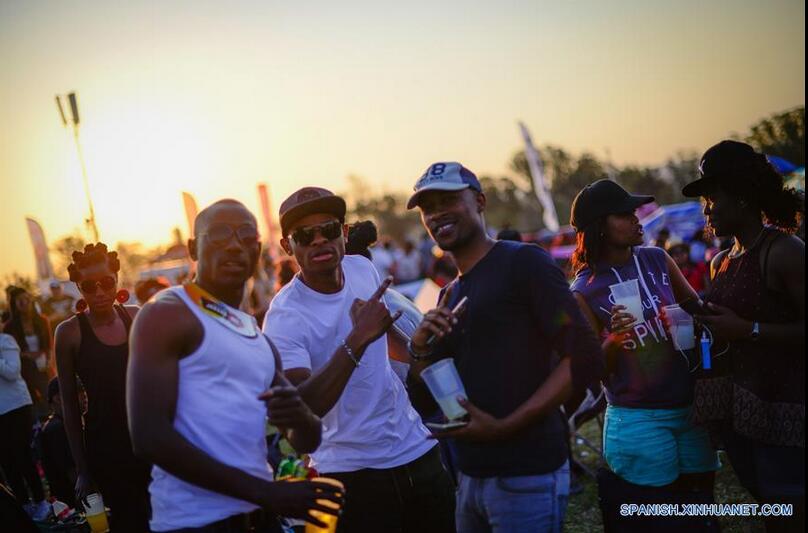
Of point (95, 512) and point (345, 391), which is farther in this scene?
A: point (95, 512)

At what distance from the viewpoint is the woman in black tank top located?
4.02 m

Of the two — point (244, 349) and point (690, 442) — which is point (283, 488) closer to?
point (244, 349)

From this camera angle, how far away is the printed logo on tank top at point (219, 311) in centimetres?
238

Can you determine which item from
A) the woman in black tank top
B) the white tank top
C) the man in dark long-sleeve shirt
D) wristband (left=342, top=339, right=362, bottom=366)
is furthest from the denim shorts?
the woman in black tank top

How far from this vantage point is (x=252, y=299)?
1148 centimetres

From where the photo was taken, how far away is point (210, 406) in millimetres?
2264

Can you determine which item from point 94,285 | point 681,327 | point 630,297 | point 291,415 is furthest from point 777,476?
point 94,285

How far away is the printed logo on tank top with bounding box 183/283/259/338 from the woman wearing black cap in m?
2.25

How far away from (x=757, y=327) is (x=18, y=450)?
8.01 metres

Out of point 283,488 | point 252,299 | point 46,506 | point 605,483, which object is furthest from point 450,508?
point 252,299

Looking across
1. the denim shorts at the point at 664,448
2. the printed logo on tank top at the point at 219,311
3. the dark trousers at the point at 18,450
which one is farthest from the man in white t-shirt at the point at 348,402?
the dark trousers at the point at 18,450

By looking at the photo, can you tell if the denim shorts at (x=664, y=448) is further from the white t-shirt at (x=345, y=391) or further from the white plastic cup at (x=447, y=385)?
the white plastic cup at (x=447, y=385)

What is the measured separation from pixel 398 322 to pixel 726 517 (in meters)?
3.25

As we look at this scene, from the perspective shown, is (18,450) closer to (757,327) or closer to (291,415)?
(291,415)
